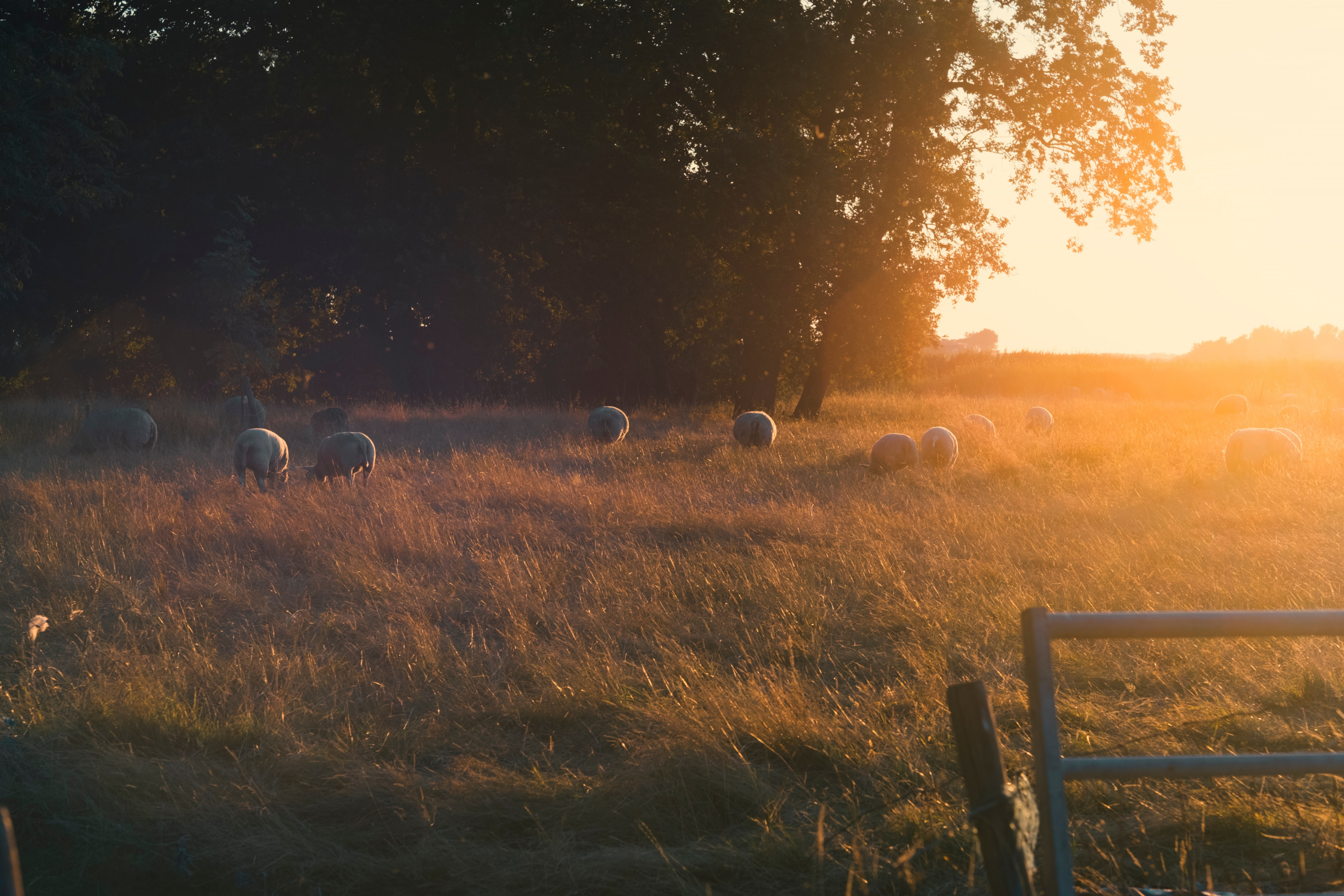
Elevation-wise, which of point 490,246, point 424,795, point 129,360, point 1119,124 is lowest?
point 424,795

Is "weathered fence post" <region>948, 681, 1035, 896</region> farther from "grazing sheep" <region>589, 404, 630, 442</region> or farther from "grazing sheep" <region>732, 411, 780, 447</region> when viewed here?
"grazing sheep" <region>589, 404, 630, 442</region>

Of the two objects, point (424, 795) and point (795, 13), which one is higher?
point (795, 13)

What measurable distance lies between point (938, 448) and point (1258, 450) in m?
4.70

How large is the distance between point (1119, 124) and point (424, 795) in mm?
23371

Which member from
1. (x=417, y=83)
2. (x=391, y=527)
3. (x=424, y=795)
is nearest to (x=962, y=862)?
(x=424, y=795)

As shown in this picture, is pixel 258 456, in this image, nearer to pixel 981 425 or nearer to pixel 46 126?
pixel 46 126

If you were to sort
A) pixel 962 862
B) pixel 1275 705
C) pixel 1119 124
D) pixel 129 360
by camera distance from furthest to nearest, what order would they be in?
1. pixel 129 360
2. pixel 1119 124
3. pixel 1275 705
4. pixel 962 862

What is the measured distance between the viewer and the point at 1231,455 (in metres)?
13.5

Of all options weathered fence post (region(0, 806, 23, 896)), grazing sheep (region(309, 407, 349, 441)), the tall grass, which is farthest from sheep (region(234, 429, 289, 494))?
the tall grass

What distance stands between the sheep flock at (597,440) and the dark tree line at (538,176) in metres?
5.53

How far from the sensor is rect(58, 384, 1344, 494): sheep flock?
40.2 ft

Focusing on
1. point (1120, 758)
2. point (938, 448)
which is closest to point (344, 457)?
point (938, 448)

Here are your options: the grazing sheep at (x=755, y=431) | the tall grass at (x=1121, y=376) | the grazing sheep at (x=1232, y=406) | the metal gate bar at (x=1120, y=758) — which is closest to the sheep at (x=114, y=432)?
the grazing sheep at (x=755, y=431)

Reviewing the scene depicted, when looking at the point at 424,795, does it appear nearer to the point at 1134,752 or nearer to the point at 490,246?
the point at 1134,752
